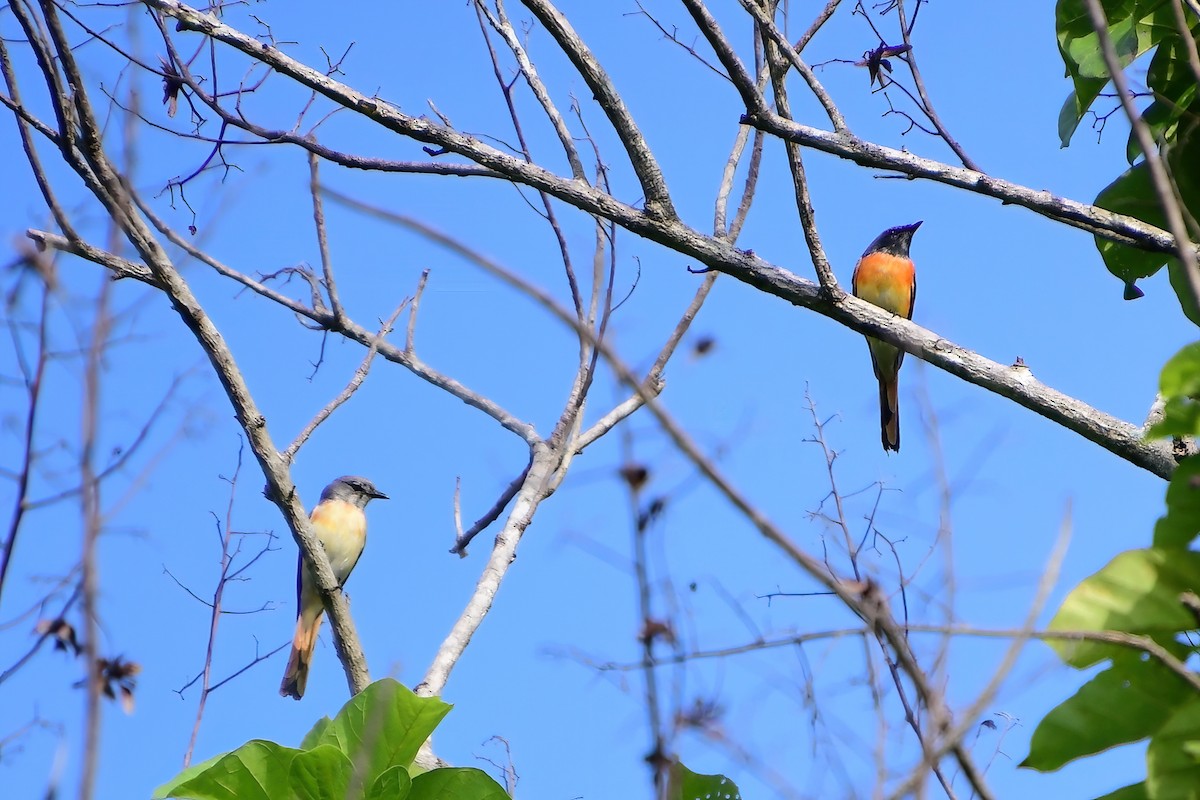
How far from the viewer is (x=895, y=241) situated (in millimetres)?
8109

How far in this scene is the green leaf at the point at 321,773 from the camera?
2.54 metres

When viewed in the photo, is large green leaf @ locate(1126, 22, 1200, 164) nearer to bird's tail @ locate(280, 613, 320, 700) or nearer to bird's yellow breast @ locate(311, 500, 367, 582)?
bird's tail @ locate(280, 613, 320, 700)

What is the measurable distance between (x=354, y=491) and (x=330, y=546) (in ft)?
1.78

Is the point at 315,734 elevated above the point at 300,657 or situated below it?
below

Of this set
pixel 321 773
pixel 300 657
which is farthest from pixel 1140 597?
pixel 300 657

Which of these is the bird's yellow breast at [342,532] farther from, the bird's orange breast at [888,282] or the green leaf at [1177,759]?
the green leaf at [1177,759]

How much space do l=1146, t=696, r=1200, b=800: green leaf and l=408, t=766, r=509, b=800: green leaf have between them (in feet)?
4.95

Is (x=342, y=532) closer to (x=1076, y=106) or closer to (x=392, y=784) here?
(x=392, y=784)

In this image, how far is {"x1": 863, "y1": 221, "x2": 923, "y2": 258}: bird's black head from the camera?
8039 millimetres

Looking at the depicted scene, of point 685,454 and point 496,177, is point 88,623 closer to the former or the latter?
point 685,454

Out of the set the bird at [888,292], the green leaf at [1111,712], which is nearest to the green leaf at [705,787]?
the green leaf at [1111,712]

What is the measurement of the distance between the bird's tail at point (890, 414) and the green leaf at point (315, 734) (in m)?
5.66

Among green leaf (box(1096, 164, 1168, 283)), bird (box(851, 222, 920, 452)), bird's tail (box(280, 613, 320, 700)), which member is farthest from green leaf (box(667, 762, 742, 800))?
bird (box(851, 222, 920, 452))

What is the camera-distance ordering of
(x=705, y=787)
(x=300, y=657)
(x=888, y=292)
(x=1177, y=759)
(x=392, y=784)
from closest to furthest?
1. (x=1177, y=759)
2. (x=705, y=787)
3. (x=392, y=784)
4. (x=300, y=657)
5. (x=888, y=292)
